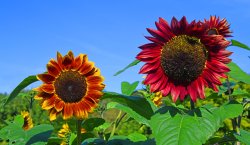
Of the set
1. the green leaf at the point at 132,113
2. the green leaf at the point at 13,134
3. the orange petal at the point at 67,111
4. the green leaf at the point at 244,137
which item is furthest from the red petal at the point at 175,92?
the green leaf at the point at 13,134

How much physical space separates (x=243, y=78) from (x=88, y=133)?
935 millimetres

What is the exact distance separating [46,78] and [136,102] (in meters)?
0.45

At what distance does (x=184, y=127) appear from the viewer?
80.2 inches

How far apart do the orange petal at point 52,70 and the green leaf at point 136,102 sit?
27cm

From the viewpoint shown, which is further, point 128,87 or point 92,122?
point 128,87

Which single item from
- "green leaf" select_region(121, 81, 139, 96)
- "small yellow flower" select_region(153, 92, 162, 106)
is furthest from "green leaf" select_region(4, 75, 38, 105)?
"small yellow flower" select_region(153, 92, 162, 106)

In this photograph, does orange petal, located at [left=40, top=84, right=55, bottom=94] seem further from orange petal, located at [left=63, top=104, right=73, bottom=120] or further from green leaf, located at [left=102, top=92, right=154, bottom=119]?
green leaf, located at [left=102, top=92, right=154, bottom=119]

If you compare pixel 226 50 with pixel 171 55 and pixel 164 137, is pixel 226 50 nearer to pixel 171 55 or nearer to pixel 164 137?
pixel 171 55

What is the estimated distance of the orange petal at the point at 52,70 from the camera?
236 cm

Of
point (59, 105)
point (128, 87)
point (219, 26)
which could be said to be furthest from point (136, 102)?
point (219, 26)

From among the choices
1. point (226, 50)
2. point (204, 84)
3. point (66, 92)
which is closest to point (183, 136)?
point (204, 84)

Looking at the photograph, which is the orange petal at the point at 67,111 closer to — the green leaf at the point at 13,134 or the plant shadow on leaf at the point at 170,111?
the green leaf at the point at 13,134

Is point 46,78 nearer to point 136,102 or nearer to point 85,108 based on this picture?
point 85,108

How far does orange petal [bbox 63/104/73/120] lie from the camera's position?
2336 mm
